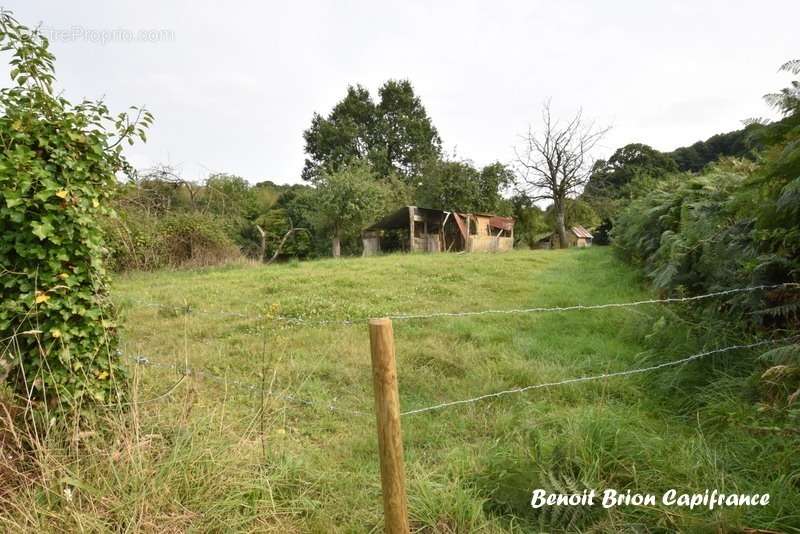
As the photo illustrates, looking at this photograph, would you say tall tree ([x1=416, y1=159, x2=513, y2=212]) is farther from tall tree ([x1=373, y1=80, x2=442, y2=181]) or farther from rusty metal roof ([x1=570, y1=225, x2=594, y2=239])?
rusty metal roof ([x1=570, y1=225, x2=594, y2=239])

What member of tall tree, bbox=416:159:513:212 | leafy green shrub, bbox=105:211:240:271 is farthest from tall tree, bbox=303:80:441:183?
leafy green shrub, bbox=105:211:240:271

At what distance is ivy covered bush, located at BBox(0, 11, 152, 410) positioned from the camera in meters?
2.31

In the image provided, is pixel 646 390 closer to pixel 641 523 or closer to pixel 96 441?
pixel 641 523

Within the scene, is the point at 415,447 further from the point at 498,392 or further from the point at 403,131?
the point at 403,131

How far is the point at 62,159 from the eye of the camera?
8.00ft

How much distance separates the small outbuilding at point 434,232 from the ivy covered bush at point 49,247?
21533 mm

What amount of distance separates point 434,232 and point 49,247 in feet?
84.9

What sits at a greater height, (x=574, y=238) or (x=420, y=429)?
(x=574, y=238)

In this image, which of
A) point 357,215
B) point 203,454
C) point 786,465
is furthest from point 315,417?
point 357,215

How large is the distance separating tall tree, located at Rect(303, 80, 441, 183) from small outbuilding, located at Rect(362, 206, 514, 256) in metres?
16.1

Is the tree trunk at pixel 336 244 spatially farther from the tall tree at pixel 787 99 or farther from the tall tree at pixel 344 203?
the tall tree at pixel 787 99

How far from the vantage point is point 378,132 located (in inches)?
1774

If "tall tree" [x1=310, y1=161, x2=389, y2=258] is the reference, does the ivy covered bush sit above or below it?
below

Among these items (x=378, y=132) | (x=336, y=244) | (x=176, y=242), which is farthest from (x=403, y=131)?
(x=176, y=242)
